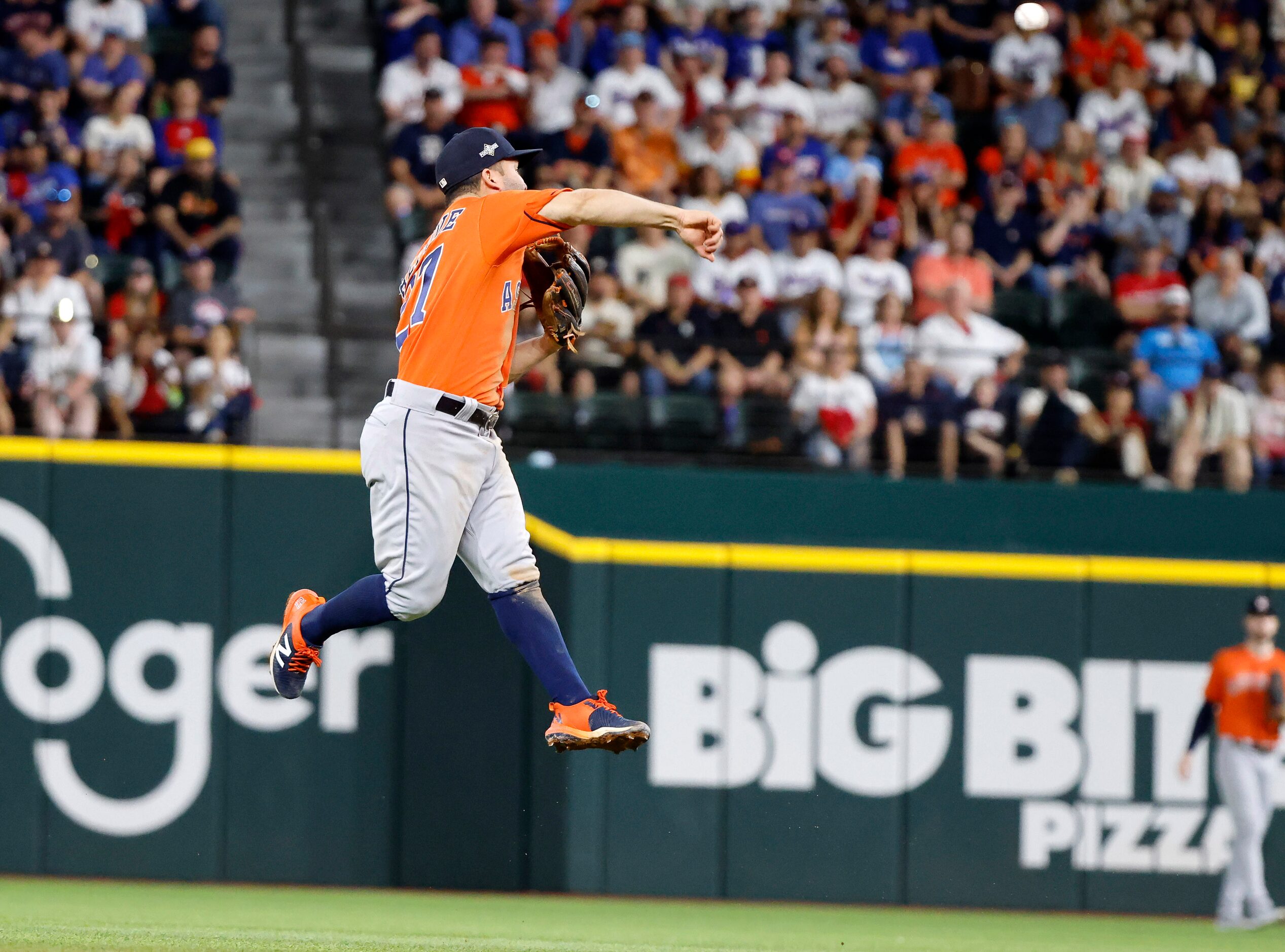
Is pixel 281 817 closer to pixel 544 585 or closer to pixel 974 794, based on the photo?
pixel 544 585

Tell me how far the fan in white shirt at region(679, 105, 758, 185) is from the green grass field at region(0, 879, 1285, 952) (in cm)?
558

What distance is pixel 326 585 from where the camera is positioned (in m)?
11.0

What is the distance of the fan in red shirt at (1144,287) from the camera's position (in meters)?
12.6

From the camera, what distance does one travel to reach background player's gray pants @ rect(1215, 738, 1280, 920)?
10.6m

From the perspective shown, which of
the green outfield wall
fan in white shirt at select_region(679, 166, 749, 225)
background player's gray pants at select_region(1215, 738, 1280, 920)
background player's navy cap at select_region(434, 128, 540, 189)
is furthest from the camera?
fan in white shirt at select_region(679, 166, 749, 225)

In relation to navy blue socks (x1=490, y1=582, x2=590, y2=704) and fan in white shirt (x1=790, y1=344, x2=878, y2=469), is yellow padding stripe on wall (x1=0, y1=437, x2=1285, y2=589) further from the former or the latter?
navy blue socks (x1=490, y1=582, x2=590, y2=704)

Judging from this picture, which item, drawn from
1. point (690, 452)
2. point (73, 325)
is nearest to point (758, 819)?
point (690, 452)

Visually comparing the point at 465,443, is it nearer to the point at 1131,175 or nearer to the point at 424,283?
the point at 424,283

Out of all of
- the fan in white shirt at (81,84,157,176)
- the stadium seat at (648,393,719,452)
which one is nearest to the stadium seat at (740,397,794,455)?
the stadium seat at (648,393,719,452)

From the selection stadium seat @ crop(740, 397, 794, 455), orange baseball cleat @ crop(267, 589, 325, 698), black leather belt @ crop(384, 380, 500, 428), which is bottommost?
orange baseball cleat @ crop(267, 589, 325, 698)

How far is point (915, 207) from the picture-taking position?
13266 millimetres

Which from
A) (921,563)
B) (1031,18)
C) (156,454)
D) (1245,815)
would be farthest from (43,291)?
Result: (1031,18)

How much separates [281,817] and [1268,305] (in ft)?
26.0

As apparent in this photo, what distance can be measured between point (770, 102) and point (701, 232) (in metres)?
8.93
